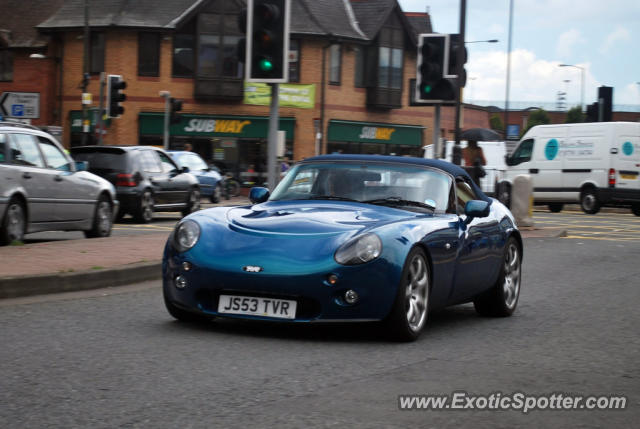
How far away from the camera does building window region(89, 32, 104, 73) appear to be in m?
47.2

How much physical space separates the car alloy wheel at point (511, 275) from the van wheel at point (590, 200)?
2365cm

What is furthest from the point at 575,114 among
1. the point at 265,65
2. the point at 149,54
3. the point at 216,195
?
the point at 265,65

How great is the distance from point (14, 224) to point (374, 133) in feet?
129

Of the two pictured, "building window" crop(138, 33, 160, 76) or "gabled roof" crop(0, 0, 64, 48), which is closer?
"building window" crop(138, 33, 160, 76)

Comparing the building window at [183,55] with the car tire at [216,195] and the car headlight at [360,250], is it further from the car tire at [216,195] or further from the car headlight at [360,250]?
the car headlight at [360,250]

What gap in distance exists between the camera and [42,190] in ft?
45.7

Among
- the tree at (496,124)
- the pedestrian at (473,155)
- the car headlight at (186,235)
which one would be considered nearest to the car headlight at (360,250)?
the car headlight at (186,235)

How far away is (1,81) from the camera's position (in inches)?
1983

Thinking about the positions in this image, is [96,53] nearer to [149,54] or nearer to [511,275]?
[149,54]

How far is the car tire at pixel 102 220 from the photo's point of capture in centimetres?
1566

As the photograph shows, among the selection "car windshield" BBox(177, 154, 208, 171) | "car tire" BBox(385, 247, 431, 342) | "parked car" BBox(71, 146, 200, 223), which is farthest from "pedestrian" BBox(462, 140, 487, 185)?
"car tire" BBox(385, 247, 431, 342)

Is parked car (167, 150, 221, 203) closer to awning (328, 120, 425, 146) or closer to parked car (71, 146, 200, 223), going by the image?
parked car (71, 146, 200, 223)

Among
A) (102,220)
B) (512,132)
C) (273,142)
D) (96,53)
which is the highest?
(96,53)

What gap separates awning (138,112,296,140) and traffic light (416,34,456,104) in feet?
102
